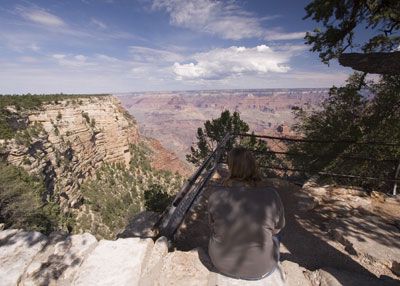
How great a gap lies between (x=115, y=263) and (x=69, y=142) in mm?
38507

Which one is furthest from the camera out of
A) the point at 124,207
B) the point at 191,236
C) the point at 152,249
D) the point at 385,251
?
the point at 124,207

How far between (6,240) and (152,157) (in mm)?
58396

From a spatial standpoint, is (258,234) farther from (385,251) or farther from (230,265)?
(385,251)

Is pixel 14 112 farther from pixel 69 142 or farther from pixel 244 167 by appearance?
pixel 244 167

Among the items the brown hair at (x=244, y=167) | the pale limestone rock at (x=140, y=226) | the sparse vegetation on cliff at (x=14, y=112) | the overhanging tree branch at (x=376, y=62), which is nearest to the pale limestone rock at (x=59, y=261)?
the pale limestone rock at (x=140, y=226)

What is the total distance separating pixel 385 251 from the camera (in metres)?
4.47

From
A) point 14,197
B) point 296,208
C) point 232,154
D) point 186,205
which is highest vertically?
point 232,154

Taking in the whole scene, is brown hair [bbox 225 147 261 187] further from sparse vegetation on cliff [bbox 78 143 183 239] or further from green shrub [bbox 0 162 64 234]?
sparse vegetation on cliff [bbox 78 143 183 239]

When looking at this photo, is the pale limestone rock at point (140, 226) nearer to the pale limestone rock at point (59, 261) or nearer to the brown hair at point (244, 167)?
the pale limestone rock at point (59, 261)

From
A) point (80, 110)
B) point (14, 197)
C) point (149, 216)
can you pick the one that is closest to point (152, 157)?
point (80, 110)

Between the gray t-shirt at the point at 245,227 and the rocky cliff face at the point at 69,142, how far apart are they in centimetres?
2950

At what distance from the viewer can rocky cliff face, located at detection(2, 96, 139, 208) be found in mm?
29438

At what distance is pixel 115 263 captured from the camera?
2.97 m

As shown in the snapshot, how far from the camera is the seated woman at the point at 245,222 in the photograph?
278cm
